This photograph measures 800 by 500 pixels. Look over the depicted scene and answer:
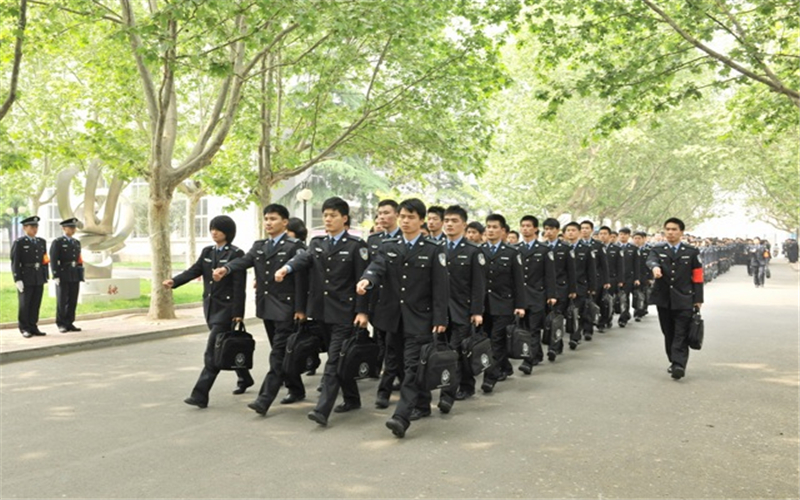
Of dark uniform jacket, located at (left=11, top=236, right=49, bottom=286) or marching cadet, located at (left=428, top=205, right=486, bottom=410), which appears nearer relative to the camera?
marching cadet, located at (left=428, top=205, right=486, bottom=410)

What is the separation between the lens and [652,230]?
72.3 m

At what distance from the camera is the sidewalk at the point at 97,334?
10.6m

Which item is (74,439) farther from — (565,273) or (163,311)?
(163,311)

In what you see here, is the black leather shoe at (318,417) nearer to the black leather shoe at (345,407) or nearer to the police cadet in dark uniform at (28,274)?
the black leather shoe at (345,407)

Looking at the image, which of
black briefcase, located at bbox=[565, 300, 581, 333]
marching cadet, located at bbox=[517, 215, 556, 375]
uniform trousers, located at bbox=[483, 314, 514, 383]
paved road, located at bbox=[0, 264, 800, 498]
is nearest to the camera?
paved road, located at bbox=[0, 264, 800, 498]

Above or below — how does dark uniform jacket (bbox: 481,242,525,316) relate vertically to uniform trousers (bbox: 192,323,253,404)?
above

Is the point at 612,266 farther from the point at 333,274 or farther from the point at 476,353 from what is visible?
the point at 333,274

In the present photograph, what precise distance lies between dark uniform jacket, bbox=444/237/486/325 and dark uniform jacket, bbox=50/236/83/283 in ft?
27.1

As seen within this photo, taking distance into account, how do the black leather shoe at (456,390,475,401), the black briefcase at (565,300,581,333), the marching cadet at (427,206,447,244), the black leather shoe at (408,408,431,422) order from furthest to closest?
the black briefcase at (565,300,581,333)
the marching cadet at (427,206,447,244)
the black leather shoe at (456,390,475,401)
the black leather shoe at (408,408,431,422)

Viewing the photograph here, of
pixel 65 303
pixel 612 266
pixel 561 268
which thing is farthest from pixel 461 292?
pixel 65 303

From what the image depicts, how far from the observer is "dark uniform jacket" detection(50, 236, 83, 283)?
1296 cm

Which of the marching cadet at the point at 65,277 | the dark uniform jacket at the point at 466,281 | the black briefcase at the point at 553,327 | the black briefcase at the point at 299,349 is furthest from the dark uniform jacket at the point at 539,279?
the marching cadet at the point at 65,277

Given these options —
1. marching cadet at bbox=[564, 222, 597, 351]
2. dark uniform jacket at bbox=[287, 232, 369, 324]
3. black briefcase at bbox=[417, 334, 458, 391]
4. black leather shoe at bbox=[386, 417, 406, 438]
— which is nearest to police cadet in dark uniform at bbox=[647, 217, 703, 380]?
marching cadet at bbox=[564, 222, 597, 351]

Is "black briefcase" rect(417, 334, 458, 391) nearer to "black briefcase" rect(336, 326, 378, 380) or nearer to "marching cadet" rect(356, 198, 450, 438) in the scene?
"marching cadet" rect(356, 198, 450, 438)
